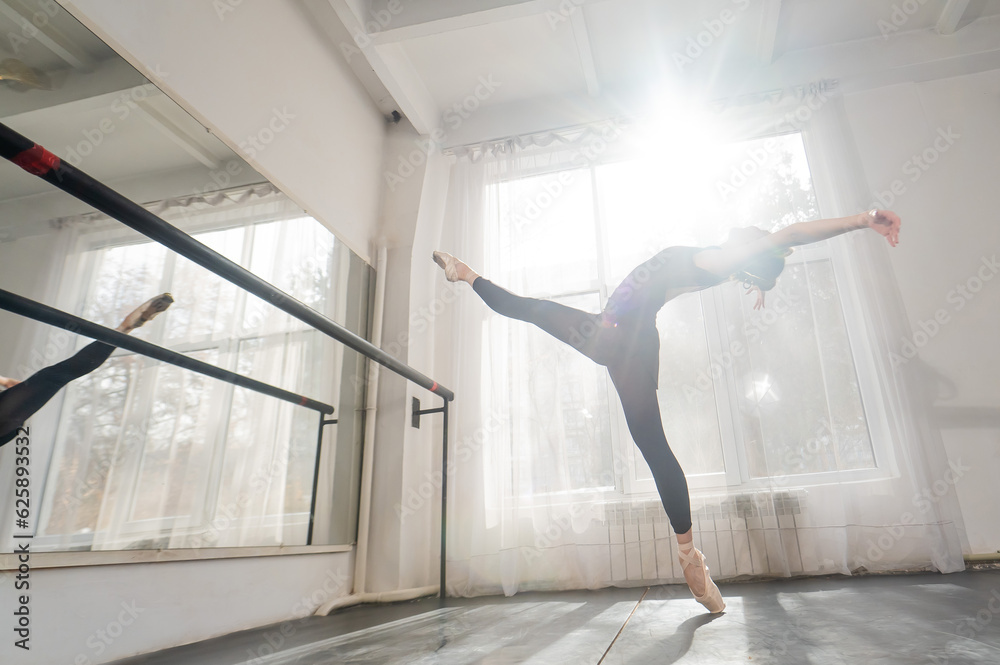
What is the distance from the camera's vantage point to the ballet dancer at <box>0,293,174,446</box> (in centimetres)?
124

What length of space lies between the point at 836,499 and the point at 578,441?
4.16 feet

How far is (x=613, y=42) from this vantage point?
348 cm

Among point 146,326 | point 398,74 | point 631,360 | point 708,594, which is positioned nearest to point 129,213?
point 146,326

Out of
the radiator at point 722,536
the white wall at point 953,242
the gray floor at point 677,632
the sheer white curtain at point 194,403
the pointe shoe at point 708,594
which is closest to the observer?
the gray floor at point 677,632

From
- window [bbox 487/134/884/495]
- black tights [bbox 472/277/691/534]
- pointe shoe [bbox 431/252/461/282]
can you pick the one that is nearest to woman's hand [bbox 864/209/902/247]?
black tights [bbox 472/277/691/534]

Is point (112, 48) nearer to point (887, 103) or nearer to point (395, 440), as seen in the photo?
point (395, 440)

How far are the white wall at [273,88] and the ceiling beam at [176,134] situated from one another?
0.36 ft

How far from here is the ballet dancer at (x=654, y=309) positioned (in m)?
2.03

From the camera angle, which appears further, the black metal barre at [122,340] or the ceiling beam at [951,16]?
the ceiling beam at [951,16]

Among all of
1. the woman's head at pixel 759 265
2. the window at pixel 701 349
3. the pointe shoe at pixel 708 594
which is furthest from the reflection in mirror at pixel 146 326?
the woman's head at pixel 759 265

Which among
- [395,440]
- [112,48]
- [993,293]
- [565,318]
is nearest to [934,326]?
[993,293]

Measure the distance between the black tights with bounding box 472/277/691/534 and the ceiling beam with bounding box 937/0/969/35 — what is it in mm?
2862

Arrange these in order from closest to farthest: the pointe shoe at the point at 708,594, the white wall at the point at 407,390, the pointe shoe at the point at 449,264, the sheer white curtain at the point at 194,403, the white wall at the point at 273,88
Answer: the sheer white curtain at the point at 194,403
the pointe shoe at the point at 708,594
the white wall at the point at 273,88
the pointe shoe at the point at 449,264
the white wall at the point at 407,390

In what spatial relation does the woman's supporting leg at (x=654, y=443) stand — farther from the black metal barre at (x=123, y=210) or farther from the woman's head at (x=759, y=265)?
the black metal barre at (x=123, y=210)
